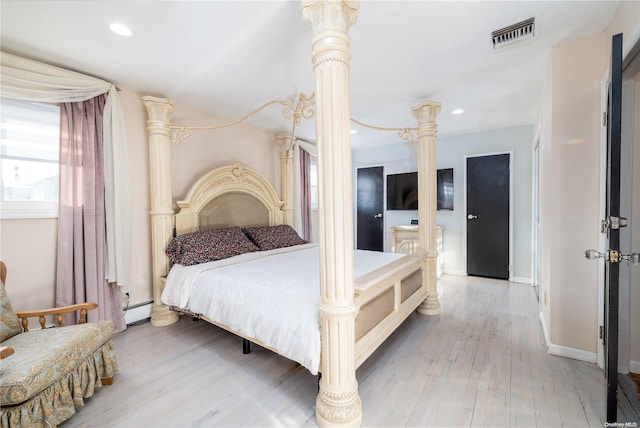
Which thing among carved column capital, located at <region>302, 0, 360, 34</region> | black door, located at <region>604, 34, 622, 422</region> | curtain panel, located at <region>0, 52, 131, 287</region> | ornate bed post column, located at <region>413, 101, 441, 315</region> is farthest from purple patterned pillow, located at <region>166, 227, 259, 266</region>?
black door, located at <region>604, 34, 622, 422</region>

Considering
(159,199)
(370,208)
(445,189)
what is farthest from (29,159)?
(445,189)

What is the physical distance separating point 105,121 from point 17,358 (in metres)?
1.97

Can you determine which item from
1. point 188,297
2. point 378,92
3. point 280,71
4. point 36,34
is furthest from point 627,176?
point 36,34

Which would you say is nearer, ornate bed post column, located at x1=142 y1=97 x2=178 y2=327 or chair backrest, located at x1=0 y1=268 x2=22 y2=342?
chair backrest, located at x1=0 y1=268 x2=22 y2=342

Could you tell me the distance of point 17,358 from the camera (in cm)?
138

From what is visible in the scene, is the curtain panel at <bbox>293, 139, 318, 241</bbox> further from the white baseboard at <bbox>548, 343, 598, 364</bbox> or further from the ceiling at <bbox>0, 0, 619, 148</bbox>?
the white baseboard at <bbox>548, 343, 598, 364</bbox>

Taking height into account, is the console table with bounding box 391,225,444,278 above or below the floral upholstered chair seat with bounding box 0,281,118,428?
above

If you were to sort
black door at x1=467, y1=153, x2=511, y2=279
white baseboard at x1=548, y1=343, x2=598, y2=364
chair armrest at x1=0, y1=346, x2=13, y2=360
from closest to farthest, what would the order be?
chair armrest at x1=0, y1=346, x2=13, y2=360, white baseboard at x1=548, y1=343, x2=598, y2=364, black door at x1=467, y1=153, x2=511, y2=279

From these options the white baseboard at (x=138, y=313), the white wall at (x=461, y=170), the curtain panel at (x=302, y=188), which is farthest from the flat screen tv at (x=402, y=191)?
the white baseboard at (x=138, y=313)

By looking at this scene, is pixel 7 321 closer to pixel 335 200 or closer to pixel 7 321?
pixel 7 321

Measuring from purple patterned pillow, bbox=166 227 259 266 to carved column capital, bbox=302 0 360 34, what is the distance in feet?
7.08

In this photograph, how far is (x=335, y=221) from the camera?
1384mm

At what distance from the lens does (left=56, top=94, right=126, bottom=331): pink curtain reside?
229 centimetres

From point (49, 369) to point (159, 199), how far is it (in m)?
1.72
